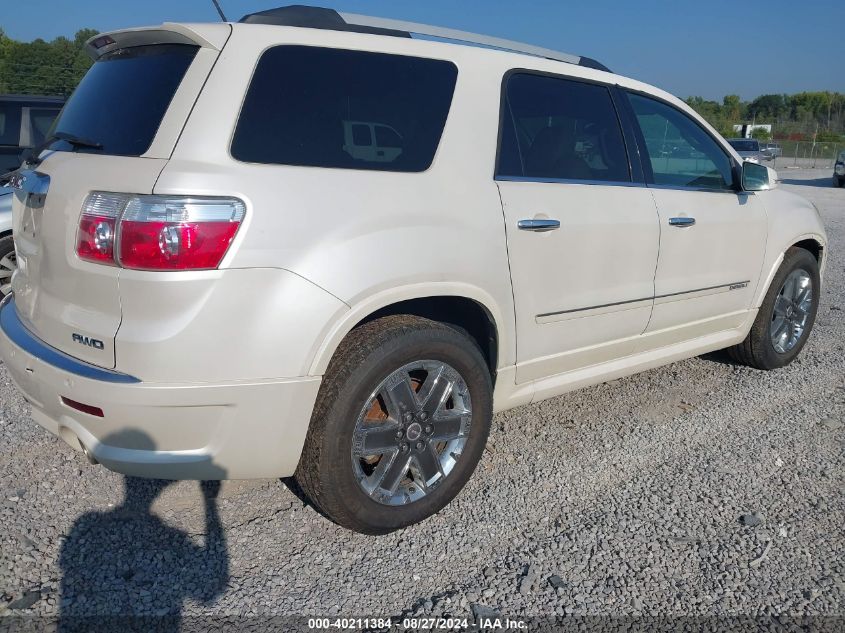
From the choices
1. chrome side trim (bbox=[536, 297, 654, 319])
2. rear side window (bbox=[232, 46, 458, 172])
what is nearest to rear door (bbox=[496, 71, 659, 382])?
chrome side trim (bbox=[536, 297, 654, 319])

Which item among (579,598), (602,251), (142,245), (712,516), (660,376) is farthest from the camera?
(660,376)

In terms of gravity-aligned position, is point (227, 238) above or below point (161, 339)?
above

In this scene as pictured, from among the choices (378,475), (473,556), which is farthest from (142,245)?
(473,556)

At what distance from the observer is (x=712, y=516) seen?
123 inches

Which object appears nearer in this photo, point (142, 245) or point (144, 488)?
point (142, 245)

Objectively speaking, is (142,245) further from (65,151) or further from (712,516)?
(712,516)

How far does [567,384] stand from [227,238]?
192 cm

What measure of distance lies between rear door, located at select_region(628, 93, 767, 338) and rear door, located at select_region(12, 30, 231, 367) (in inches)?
97.0

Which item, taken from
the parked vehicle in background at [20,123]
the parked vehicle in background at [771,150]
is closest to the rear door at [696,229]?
the parked vehicle in background at [20,123]

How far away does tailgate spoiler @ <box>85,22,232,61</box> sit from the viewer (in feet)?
8.39

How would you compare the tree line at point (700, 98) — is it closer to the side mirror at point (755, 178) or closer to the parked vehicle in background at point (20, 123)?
the parked vehicle in background at point (20, 123)

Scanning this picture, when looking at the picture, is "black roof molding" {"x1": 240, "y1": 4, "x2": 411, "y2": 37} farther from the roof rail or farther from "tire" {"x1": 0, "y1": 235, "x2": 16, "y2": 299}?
"tire" {"x1": 0, "y1": 235, "x2": 16, "y2": 299}

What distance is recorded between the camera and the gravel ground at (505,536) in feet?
8.43

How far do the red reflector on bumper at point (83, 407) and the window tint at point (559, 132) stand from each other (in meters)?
1.86
